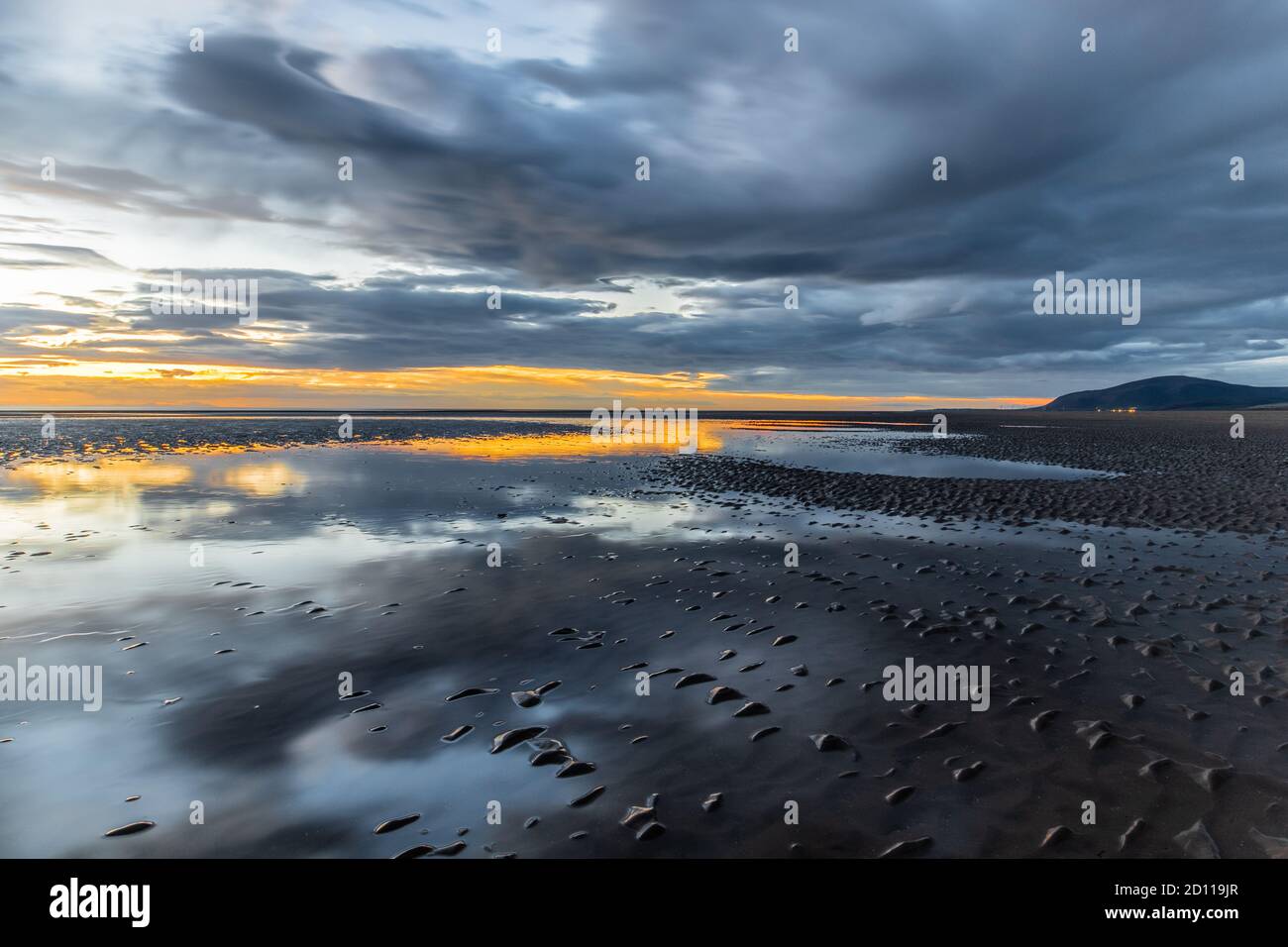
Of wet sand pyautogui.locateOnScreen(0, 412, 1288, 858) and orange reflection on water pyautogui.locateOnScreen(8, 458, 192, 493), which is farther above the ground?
orange reflection on water pyautogui.locateOnScreen(8, 458, 192, 493)

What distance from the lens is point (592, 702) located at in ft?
26.3

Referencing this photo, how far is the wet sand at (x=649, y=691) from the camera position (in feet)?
18.0

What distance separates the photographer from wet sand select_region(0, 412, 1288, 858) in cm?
548

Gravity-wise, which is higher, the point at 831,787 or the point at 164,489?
the point at 164,489

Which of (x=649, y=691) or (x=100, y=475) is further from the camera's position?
(x=100, y=475)

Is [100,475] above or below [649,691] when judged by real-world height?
above

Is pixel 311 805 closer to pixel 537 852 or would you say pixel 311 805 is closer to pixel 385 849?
pixel 385 849

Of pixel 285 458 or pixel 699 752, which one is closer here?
pixel 699 752

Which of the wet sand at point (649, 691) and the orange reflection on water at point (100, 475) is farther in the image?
the orange reflection on water at point (100, 475)

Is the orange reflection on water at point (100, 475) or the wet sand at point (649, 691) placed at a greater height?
the orange reflection on water at point (100, 475)

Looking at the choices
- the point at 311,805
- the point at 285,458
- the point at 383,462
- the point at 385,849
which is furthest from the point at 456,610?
the point at 285,458

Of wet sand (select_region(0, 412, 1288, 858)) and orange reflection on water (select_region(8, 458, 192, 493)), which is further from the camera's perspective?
orange reflection on water (select_region(8, 458, 192, 493))

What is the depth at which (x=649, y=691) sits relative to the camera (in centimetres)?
830

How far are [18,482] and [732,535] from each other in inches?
1524
